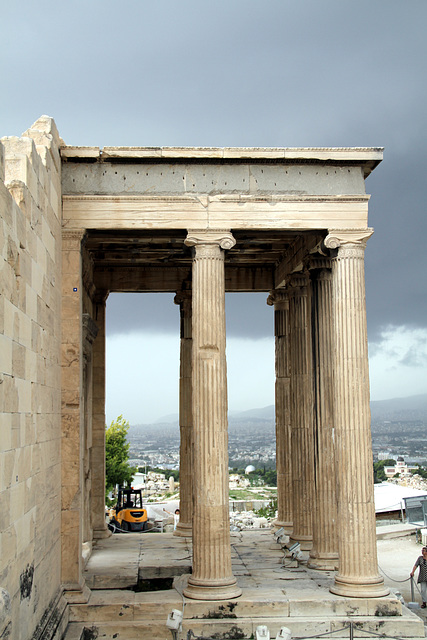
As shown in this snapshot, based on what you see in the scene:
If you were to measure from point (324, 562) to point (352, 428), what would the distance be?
15.3 ft

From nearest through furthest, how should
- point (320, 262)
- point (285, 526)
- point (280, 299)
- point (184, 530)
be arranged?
point (320, 262)
point (285, 526)
point (184, 530)
point (280, 299)

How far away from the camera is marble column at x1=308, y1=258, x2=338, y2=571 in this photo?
2120 cm

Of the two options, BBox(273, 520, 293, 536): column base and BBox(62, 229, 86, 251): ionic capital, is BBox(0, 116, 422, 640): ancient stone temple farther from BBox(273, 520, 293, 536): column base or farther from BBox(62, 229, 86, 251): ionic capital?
BBox(273, 520, 293, 536): column base

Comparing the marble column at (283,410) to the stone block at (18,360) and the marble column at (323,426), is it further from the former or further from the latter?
the stone block at (18,360)

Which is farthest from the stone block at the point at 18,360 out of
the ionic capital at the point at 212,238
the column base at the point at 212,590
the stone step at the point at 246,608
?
the column base at the point at 212,590

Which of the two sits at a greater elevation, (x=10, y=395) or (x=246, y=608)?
(x=10, y=395)

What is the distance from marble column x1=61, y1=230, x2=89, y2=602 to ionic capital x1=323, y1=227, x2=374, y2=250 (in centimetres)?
633

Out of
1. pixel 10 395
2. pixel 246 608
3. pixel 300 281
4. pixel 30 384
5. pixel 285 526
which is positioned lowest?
pixel 246 608

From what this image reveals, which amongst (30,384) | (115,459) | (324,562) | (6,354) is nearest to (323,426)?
(324,562)

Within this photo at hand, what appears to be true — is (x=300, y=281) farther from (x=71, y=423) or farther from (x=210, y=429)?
(x=71, y=423)

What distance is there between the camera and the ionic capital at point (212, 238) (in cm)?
1916

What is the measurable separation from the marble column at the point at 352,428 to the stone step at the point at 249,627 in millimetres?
810

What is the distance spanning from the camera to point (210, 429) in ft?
60.4

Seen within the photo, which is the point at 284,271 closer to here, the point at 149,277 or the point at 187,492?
the point at 149,277
